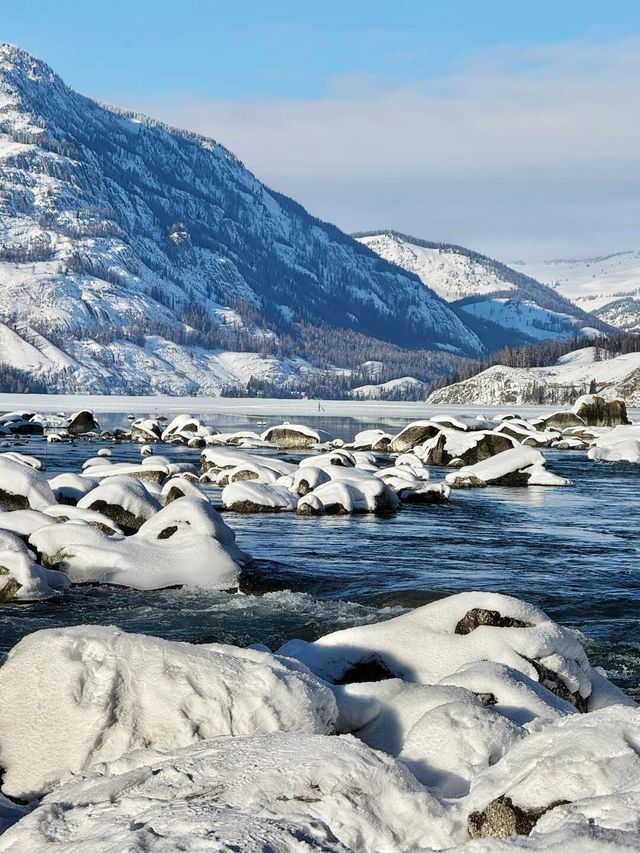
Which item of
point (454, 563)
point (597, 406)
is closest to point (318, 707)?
point (454, 563)

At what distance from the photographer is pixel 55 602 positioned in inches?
669

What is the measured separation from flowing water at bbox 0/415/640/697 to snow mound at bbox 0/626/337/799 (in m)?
5.57

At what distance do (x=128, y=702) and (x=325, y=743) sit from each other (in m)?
2.22

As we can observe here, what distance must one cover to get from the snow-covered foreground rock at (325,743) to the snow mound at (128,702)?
14 millimetres

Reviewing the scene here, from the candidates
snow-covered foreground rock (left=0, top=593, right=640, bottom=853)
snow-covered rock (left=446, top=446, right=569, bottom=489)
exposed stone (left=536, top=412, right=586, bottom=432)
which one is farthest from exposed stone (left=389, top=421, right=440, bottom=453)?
snow-covered foreground rock (left=0, top=593, right=640, bottom=853)

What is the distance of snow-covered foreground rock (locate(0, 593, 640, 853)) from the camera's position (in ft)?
19.3

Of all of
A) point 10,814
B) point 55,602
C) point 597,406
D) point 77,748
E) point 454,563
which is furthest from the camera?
point 597,406

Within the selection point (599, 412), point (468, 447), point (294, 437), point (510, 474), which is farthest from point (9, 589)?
point (599, 412)

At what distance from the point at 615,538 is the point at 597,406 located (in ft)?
248

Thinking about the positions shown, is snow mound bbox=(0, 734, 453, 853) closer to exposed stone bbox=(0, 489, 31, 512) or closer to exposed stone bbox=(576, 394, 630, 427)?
exposed stone bbox=(0, 489, 31, 512)

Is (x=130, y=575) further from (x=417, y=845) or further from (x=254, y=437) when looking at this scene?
(x=254, y=437)

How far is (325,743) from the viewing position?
698 cm

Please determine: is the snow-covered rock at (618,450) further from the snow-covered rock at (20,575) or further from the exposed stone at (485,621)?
the exposed stone at (485,621)

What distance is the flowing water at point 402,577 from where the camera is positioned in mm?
15703
